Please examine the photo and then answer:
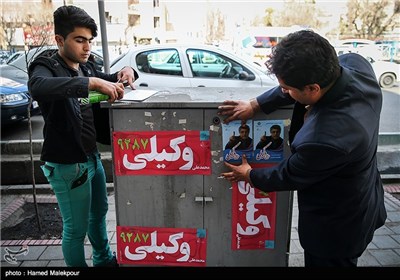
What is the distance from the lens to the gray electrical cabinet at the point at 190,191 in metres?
1.86

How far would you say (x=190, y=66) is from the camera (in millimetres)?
5777

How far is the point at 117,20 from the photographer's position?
1038 inches

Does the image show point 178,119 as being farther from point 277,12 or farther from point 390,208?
point 277,12

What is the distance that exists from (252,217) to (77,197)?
1.02m

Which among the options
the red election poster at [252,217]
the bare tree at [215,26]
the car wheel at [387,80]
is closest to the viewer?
the red election poster at [252,217]

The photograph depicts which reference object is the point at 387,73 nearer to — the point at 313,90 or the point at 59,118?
the point at 313,90

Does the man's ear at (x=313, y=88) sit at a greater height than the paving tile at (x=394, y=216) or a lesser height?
greater

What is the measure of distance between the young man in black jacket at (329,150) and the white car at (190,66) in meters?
3.99

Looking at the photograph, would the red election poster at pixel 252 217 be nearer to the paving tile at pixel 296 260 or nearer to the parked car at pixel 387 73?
the paving tile at pixel 296 260

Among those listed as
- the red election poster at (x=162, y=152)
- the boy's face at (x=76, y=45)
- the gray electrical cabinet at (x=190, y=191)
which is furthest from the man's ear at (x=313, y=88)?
the boy's face at (x=76, y=45)

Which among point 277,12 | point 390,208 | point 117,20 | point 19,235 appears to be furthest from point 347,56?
point 277,12

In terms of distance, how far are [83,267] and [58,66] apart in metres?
1.22

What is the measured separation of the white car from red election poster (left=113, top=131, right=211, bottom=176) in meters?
3.81

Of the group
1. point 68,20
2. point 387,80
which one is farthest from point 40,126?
point 387,80
